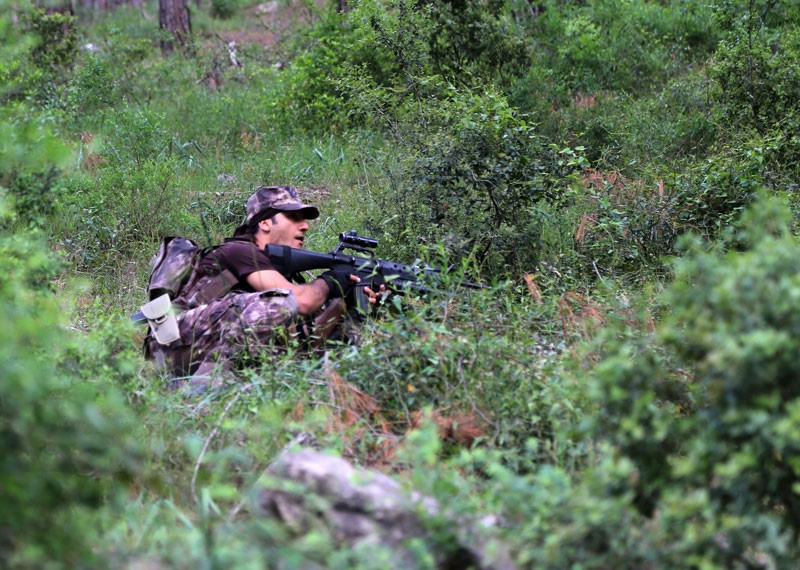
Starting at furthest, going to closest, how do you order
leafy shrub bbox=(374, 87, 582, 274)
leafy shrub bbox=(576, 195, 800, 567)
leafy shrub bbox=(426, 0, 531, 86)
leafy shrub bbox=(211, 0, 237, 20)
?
leafy shrub bbox=(211, 0, 237, 20) → leafy shrub bbox=(426, 0, 531, 86) → leafy shrub bbox=(374, 87, 582, 274) → leafy shrub bbox=(576, 195, 800, 567)

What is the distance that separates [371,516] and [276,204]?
→ 311cm

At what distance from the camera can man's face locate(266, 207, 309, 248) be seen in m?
5.42

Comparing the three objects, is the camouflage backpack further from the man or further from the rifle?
the rifle

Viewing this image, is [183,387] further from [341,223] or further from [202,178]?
[202,178]

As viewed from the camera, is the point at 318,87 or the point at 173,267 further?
the point at 318,87

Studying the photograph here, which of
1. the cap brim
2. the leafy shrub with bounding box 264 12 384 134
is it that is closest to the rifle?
the cap brim

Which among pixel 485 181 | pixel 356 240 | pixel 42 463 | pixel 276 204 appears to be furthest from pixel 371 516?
pixel 485 181

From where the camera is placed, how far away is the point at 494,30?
837 cm

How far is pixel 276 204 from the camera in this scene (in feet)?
17.8

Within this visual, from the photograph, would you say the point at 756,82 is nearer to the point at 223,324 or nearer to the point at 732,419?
the point at 223,324

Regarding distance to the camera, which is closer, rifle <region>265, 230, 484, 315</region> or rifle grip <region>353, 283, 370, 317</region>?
rifle <region>265, 230, 484, 315</region>

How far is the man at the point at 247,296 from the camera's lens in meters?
4.80

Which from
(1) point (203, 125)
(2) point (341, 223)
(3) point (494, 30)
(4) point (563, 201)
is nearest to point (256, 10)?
(1) point (203, 125)

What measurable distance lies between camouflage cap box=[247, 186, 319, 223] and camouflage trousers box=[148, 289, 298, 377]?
65 centimetres
